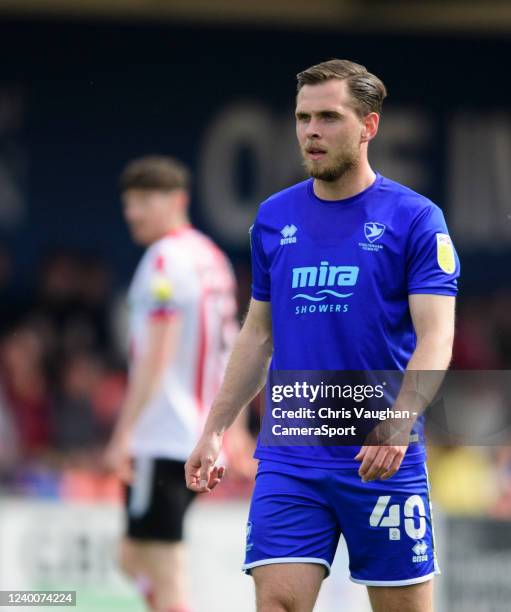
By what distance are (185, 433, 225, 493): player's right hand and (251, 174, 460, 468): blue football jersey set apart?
18 centimetres

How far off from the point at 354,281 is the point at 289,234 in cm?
28

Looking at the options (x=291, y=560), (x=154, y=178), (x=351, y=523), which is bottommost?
(x=291, y=560)

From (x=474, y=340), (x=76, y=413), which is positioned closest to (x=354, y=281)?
(x=76, y=413)

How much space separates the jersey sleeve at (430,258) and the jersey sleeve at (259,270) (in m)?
0.50

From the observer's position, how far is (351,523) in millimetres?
4656

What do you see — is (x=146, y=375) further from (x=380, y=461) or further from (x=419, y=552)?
(x=380, y=461)

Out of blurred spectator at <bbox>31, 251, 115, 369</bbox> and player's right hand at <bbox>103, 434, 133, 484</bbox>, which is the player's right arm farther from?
blurred spectator at <bbox>31, 251, 115, 369</bbox>

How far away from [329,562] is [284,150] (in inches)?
386

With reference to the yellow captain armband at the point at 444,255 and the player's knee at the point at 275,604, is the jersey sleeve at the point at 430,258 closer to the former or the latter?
the yellow captain armband at the point at 444,255

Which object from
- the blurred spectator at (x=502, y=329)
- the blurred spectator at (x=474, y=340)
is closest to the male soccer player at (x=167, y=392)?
the blurred spectator at (x=474, y=340)

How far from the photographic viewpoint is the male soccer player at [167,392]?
7219 mm

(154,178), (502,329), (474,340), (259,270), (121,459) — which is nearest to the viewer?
(259,270)

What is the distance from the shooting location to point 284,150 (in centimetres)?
1417

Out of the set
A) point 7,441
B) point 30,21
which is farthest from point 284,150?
point 7,441
